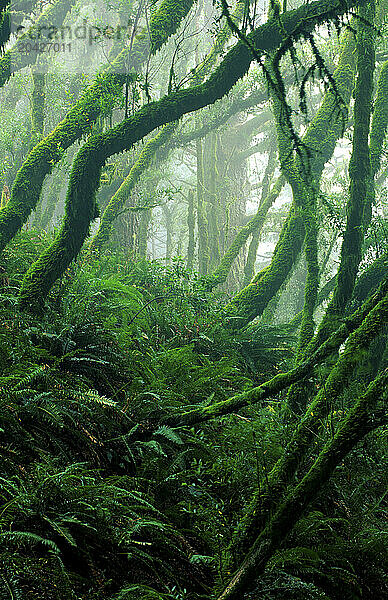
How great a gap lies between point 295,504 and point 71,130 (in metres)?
6.09

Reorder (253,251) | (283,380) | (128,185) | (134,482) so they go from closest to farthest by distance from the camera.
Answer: (134,482)
(283,380)
(128,185)
(253,251)

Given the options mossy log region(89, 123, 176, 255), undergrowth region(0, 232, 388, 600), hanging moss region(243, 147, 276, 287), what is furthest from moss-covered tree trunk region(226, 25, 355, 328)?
hanging moss region(243, 147, 276, 287)

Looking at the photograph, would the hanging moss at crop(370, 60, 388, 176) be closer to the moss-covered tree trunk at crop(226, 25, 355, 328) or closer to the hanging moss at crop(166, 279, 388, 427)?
the moss-covered tree trunk at crop(226, 25, 355, 328)

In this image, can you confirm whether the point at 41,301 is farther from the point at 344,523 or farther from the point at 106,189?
the point at 106,189

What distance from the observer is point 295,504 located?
1876 millimetres

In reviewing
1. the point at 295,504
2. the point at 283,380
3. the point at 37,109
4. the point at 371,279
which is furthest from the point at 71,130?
the point at 295,504

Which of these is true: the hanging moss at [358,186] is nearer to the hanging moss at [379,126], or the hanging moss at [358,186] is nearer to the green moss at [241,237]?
the hanging moss at [379,126]

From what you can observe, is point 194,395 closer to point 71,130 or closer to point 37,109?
point 71,130

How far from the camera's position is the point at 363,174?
494cm

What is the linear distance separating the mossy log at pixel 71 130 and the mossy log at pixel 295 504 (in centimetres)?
496

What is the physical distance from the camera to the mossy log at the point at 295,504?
1.77 metres

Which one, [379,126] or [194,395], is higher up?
[379,126]

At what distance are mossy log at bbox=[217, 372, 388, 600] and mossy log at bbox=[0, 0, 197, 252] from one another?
496 cm

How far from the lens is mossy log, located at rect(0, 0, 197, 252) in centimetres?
609
